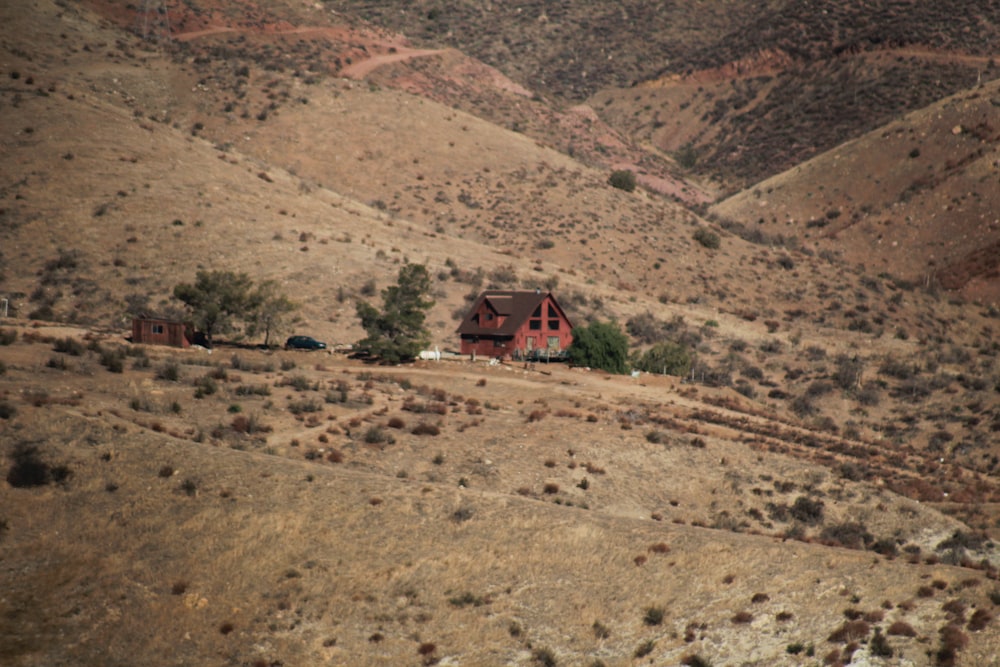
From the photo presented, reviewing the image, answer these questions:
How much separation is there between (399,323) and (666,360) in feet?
56.9

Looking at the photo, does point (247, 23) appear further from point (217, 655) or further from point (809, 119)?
point (217, 655)

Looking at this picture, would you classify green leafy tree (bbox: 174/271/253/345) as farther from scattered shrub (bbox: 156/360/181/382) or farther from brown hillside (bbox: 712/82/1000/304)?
brown hillside (bbox: 712/82/1000/304)

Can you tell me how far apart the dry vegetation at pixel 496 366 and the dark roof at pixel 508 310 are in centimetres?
310

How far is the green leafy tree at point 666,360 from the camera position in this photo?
218 feet

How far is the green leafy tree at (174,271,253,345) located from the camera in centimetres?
6075

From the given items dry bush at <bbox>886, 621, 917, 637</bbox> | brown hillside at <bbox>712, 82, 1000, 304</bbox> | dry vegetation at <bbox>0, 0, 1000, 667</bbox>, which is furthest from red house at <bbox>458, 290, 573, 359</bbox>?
brown hillside at <bbox>712, 82, 1000, 304</bbox>

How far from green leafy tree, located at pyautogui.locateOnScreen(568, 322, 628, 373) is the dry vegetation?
2.29m

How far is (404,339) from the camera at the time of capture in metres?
60.8

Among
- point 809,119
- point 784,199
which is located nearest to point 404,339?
point 784,199

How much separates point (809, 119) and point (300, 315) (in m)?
86.7

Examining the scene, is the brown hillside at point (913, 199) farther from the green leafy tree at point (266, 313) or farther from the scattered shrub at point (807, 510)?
the green leafy tree at point (266, 313)

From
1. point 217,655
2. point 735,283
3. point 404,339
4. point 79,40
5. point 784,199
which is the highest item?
point 79,40

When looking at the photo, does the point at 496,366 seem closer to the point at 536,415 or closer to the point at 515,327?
the point at 515,327

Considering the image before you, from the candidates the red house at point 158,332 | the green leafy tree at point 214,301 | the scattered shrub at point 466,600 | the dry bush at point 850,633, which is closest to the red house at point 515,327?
the green leafy tree at point 214,301
